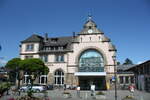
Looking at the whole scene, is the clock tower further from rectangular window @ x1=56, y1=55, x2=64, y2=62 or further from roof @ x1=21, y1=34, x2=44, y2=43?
roof @ x1=21, y1=34, x2=44, y2=43

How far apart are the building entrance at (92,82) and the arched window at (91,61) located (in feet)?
7.03

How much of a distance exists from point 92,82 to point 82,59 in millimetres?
5799


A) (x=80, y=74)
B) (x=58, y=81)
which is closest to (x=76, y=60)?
(x=80, y=74)

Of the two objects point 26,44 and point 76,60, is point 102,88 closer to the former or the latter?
point 76,60

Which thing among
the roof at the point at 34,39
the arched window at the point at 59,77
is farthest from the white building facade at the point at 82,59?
the roof at the point at 34,39

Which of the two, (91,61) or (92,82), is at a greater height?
(91,61)

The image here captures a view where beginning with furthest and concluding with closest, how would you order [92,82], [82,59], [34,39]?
1. [34,39]
2. [82,59]
3. [92,82]

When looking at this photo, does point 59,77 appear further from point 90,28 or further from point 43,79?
point 90,28

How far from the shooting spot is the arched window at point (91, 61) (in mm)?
47688

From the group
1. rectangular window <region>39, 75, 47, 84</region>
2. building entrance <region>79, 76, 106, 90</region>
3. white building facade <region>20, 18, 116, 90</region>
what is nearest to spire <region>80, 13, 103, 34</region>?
white building facade <region>20, 18, 116, 90</region>

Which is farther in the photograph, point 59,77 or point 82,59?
point 59,77

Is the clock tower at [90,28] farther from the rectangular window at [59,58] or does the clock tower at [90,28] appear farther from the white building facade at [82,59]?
the rectangular window at [59,58]

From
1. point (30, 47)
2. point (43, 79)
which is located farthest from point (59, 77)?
point (30, 47)

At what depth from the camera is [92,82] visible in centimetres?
4872
